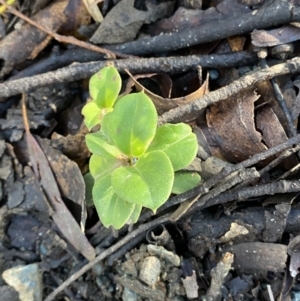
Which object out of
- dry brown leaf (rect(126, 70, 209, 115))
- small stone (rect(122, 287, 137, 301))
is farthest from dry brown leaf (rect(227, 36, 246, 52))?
small stone (rect(122, 287, 137, 301))

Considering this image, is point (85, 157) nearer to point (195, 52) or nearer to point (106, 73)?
point (106, 73)

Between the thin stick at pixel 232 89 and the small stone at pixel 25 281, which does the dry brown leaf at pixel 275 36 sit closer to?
the thin stick at pixel 232 89

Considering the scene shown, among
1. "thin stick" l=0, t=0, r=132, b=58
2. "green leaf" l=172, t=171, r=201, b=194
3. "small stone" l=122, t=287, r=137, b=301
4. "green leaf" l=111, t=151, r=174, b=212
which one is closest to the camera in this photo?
"green leaf" l=111, t=151, r=174, b=212

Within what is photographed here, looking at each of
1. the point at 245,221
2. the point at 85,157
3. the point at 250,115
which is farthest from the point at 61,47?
the point at 245,221

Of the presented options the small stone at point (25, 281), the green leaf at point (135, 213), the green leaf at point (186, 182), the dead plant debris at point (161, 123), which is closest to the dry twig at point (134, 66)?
the dead plant debris at point (161, 123)

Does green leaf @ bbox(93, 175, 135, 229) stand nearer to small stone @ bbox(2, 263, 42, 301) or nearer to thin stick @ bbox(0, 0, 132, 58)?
small stone @ bbox(2, 263, 42, 301)

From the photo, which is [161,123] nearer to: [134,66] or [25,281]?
[134,66]

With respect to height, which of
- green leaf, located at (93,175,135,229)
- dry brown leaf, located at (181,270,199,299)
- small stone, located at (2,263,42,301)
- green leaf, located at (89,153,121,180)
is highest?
green leaf, located at (89,153,121,180)
